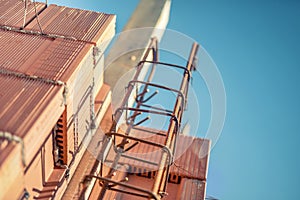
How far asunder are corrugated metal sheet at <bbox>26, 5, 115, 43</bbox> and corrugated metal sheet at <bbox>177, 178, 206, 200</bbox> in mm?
1651

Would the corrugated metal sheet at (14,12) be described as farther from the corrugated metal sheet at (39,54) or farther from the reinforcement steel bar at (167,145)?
the reinforcement steel bar at (167,145)

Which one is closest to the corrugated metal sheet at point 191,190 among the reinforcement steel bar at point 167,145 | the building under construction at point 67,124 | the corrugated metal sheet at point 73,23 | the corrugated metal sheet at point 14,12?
the building under construction at point 67,124

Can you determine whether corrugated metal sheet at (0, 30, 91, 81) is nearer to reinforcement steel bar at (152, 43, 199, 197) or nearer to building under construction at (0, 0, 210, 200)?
building under construction at (0, 0, 210, 200)

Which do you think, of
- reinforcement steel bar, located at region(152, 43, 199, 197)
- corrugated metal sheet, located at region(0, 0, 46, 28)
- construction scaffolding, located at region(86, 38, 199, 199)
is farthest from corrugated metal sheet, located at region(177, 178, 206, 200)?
corrugated metal sheet, located at region(0, 0, 46, 28)

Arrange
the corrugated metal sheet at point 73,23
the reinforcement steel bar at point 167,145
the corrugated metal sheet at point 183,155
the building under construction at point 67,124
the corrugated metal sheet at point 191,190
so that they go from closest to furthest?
the building under construction at point 67,124 → the reinforcement steel bar at point 167,145 → the corrugated metal sheet at point 73,23 → the corrugated metal sheet at point 191,190 → the corrugated metal sheet at point 183,155

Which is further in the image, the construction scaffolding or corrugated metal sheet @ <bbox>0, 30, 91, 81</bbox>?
the construction scaffolding

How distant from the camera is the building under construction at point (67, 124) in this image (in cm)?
210

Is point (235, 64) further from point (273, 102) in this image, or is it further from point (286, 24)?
point (286, 24)

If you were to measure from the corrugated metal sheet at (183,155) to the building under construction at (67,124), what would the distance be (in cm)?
1

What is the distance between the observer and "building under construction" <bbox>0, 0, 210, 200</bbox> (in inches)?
82.7

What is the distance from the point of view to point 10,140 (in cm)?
191

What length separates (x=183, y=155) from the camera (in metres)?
4.11

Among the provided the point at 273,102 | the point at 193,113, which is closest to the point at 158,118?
the point at 193,113

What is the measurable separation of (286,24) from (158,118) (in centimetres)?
527
